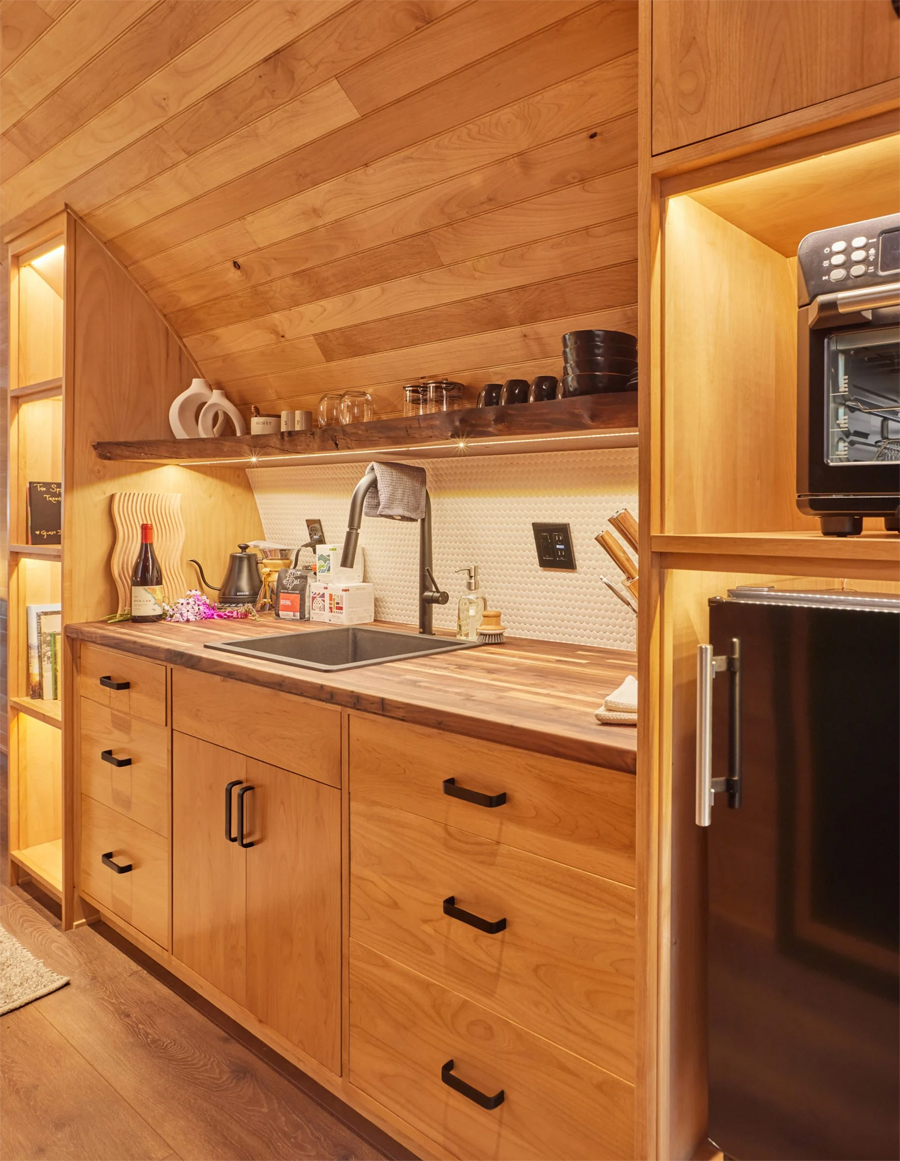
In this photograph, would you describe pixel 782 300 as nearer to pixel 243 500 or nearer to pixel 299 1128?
pixel 299 1128

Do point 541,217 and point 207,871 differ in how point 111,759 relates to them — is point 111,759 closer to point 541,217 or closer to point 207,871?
point 207,871

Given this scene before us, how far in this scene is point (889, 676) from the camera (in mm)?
1002

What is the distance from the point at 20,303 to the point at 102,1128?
8.43 ft

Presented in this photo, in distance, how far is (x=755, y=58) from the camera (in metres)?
0.99

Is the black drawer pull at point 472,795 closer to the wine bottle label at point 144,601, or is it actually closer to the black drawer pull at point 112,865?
the black drawer pull at point 112,865

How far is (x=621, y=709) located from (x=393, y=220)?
133 centimetres

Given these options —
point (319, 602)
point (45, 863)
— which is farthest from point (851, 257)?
point (45, 863)

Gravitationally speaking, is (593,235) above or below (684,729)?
above

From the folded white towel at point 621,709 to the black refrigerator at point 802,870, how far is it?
16cm

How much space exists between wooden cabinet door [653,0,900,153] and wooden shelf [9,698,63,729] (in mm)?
2470

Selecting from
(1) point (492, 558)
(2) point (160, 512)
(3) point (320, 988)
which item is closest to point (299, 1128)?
(3) point (320, 988)

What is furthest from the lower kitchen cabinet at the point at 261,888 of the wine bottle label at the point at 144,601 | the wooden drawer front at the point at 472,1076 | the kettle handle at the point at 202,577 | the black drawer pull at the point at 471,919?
the kettle handle at the point at 202,577

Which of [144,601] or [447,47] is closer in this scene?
[447,47]

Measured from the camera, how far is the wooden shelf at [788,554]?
3.12 feet
